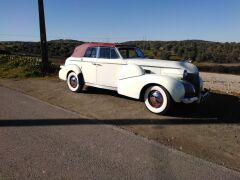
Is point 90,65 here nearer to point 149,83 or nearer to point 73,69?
point 73,69

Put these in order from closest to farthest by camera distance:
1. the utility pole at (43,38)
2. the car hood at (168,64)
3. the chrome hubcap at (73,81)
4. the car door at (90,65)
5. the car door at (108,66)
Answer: the car hood at (168,64)
the car door at (108,66)
the car door at (90,65)
the chrome hubcap at (73,81)
the utility pole at (43,38)

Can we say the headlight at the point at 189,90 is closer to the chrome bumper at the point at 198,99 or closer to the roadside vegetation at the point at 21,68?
the chrome bumper at the point at 198,99

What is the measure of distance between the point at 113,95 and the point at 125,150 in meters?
4.63

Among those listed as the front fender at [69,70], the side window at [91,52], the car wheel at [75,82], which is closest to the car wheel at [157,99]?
the side window at [91,52]

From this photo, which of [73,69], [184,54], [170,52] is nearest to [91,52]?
[73,69]

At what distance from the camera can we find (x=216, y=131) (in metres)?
6.54

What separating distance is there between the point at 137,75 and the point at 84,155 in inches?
143

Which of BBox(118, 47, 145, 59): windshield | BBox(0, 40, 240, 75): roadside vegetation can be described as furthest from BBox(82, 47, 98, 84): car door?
BBox(0, 40, 240, 75): roadside vegetation

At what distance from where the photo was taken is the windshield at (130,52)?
365 inches

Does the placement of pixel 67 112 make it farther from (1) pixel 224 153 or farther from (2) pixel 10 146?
(1) pixel 224 153

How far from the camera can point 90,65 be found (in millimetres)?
9914

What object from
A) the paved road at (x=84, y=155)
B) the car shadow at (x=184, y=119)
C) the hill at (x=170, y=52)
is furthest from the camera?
the hill at (x=170, y=52)

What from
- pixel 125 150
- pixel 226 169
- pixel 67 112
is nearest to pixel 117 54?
pixel 67 112

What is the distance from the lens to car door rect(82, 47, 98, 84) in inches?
387
